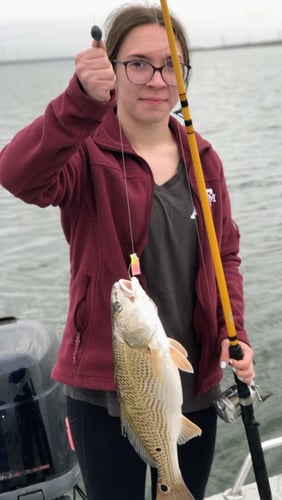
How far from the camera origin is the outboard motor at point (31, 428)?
9.09 ft

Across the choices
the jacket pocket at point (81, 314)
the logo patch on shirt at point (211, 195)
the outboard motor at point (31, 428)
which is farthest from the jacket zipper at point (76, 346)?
the outboard motor at point (31, 428)

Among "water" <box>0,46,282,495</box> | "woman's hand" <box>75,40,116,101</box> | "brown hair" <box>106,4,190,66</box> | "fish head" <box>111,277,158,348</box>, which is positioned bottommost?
"water" <box>0,46,282,495</box>

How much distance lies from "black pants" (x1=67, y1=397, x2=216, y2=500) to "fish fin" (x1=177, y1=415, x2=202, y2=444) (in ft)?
0.62

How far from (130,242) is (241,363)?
601mm

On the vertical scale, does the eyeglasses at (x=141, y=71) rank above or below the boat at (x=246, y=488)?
above

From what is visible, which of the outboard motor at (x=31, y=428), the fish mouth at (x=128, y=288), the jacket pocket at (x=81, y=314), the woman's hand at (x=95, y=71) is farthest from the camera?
the outboard motor at (x=31, y=428)

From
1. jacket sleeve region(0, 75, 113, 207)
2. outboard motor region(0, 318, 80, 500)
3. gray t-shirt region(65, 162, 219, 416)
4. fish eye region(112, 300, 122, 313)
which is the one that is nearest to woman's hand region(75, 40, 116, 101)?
jacket sleeve region(0, 75, 113, 207)

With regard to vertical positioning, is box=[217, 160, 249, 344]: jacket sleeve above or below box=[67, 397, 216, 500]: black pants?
above

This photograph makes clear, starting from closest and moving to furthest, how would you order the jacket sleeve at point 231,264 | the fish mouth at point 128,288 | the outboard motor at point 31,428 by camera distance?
the fish mouth at point 128,288 < the jacket sleeve at point 231,264 < the outboard motor at point 31,428

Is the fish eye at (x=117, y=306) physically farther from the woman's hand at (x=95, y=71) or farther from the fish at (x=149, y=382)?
the woman's hand at (x=95, y=71)

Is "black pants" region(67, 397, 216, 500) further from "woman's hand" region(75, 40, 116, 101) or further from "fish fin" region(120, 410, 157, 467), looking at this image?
"woman's hand" region(75, 40, 116, 101)

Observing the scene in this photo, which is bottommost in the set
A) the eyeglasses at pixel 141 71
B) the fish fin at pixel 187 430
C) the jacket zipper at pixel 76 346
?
the fish fin at pixel 187 430

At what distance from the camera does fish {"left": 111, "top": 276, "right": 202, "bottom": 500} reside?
6.28 ft

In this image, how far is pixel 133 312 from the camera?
1913 millimetres
